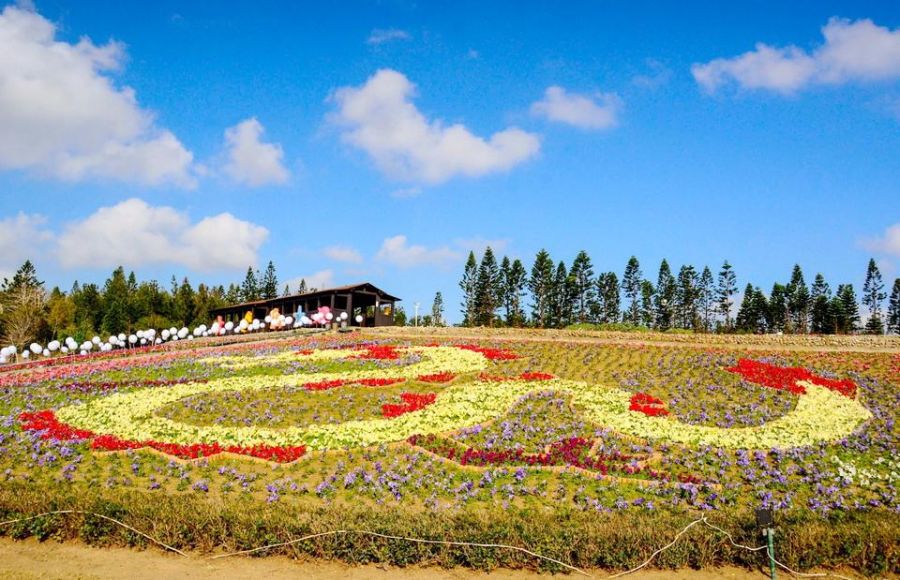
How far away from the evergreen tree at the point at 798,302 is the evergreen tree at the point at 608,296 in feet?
95.6

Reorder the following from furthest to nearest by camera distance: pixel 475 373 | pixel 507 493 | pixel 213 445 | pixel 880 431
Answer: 1. pixel 475 373
2. pixel 880 431
3. pixel 213 445
4. pixel 507 493

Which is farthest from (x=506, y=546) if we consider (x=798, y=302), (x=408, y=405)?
(x=798, y=302)

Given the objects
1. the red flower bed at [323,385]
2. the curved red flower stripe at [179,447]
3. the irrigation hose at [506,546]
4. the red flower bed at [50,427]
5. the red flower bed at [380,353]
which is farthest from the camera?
the red flower bed at [380,353]

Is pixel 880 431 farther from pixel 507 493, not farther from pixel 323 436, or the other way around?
pixel 323 436

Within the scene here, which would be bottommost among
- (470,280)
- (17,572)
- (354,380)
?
(17,572)

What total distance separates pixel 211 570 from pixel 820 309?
10824cm

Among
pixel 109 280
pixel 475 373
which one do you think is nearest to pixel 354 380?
pixel 475 373

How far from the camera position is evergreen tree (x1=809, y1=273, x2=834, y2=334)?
9577cm

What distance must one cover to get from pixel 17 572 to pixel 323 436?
674cm

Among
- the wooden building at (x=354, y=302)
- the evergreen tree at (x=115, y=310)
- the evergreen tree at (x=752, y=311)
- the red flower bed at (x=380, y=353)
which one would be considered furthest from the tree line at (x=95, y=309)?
the evergreen tree at (x=752, y=311)

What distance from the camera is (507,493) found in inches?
435

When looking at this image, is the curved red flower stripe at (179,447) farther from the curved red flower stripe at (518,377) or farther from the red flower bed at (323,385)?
the curved red flower stripe at (518,377)

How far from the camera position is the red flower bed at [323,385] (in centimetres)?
1925

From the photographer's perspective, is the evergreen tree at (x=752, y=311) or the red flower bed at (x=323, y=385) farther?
the evergreen tree at (x=752, y=311)
